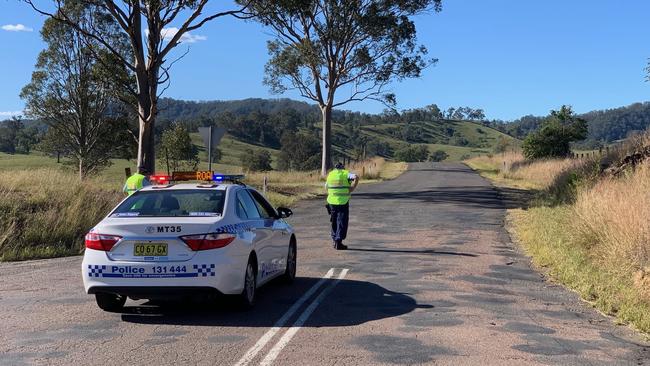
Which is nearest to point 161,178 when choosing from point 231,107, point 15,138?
point 15,138

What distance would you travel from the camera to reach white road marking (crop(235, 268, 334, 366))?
557 centimetres

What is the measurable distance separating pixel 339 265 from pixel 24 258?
6081 mm

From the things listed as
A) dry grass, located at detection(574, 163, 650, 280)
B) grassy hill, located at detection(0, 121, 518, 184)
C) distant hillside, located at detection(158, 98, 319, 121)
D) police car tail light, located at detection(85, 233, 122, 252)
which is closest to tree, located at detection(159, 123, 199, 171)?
dry grass, located at detection(574, 163, 650, 280)

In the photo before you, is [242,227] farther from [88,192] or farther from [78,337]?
[88,192]

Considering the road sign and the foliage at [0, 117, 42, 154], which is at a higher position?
the foliage at [0, 117, 42, 154]

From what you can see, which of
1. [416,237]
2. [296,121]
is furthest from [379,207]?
[296,121]

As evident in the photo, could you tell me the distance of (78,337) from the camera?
6309 mm

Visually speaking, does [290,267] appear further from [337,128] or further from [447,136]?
[447,136]

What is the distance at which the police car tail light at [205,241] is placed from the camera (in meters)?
6.76

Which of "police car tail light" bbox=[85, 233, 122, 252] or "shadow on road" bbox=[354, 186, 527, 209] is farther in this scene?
"shadow on road" bbox=[354, 186, 527, 209]

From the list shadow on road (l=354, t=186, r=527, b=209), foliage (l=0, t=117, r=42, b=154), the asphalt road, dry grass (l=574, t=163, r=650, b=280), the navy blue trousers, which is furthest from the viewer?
foliage (l=0, t=117, r=42, b=154)

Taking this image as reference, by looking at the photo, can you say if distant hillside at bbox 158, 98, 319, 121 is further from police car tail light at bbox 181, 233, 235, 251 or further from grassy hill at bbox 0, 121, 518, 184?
police car tail light at bbox 181, 233, 235, 251

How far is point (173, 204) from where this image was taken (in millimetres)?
7699

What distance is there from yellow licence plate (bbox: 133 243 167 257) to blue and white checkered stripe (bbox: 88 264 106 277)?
1.30ft
